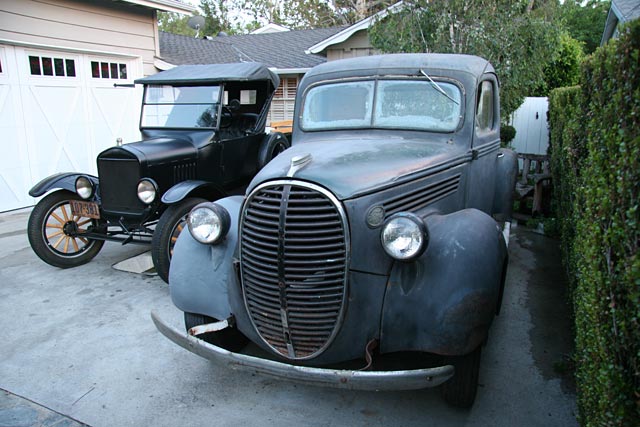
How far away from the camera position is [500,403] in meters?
2.91

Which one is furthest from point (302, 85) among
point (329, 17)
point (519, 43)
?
point (329, 17)

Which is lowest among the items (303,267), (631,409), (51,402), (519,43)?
(51,402)

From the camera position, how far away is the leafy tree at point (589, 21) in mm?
25375

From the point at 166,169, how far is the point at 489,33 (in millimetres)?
5968

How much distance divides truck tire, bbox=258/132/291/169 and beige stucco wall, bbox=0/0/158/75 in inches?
188

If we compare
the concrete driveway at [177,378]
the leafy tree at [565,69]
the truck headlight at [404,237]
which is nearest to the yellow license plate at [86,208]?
the concrete driveway at [177,378]

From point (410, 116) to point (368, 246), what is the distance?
1.51 m

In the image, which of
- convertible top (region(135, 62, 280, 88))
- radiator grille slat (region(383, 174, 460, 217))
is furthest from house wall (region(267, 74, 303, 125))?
radiator grille slat (region(383, 174, 460, 217))

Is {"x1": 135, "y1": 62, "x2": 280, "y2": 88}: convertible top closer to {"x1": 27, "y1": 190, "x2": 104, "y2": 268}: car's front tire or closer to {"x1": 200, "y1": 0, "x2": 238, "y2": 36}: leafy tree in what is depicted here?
{"x1": 27, "y1": 190, "x2": 104, "y2": 268}: car's front tire

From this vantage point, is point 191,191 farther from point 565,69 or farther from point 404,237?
point 565,69

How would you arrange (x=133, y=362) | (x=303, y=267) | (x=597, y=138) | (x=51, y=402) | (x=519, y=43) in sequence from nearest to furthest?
(x=597, y=138), (x=303, y=267), (x=51, y=402), (x=133, y=362), (x=519, y=43)

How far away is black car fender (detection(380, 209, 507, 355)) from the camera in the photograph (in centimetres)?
238

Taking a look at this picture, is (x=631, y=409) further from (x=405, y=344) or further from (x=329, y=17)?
(x=329, y=17)

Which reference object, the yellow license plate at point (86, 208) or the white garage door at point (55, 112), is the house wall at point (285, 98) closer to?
the white garage door at point (55, 112)
